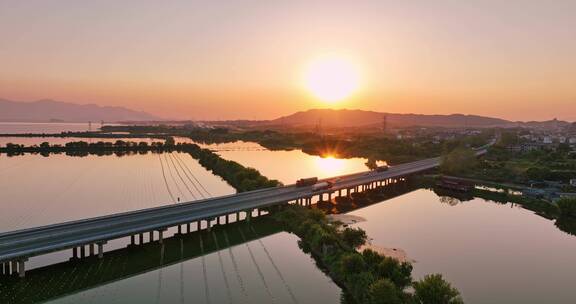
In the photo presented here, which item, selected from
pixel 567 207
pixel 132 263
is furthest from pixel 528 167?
pixel 132 263

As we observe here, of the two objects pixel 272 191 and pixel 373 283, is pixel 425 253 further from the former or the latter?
pixel 272 191

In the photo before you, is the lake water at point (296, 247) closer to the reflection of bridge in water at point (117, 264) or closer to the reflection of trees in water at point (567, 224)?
the reflection of bridge in water at point (117, 264)

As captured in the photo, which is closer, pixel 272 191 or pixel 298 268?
pixel 298 268

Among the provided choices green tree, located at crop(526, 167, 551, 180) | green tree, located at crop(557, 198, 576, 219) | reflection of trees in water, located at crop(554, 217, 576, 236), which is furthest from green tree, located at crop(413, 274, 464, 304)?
green tree, located at crop(526, 167, 551, 180)

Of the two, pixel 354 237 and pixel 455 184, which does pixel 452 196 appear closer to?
pixel 455 184

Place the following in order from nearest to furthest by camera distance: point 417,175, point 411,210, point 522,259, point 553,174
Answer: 1. point 522,259
2. point 411,210
3. point 553,174
4. point 417,175

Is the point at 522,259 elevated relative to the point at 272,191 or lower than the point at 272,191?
lower

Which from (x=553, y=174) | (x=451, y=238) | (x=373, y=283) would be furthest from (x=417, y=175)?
(x=373, y=283)
